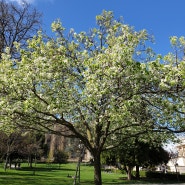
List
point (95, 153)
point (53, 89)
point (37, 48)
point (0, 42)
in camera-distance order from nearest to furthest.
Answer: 1. point (53, 89)
2. point (37, 48)
3. point (95, 153)
4. point (0, 42)

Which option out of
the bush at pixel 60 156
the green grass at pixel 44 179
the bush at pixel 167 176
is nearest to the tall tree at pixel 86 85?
the green grass at pixel 44 179

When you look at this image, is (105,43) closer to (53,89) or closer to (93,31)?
(93,31)

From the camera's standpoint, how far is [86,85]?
11320mm

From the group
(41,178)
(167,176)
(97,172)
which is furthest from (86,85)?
(167,176)

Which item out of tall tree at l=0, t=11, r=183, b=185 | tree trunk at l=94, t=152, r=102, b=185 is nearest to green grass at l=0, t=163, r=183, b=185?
tree trunk at l=94, t=152, r=102, b=185

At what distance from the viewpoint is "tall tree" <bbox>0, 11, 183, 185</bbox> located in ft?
34.5

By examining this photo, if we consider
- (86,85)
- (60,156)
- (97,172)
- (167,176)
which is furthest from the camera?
(60,156)

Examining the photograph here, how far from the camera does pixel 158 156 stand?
4638 cm

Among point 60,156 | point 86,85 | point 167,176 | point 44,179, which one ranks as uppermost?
point 86,85

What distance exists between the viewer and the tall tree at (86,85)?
34.5 feet

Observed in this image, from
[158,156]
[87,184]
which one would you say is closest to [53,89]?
[87,184]

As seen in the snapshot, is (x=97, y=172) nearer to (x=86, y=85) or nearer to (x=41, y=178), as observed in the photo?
(x=86, y=85)

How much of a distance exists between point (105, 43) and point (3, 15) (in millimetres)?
10711

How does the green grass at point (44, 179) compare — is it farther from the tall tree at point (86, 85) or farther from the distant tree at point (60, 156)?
the distant tree at point (60, 156)
